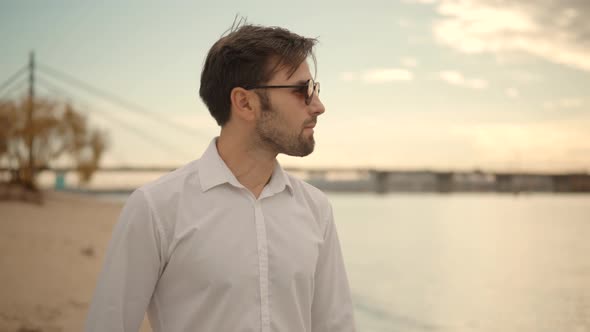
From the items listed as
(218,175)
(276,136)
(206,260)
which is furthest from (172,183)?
(276,136)

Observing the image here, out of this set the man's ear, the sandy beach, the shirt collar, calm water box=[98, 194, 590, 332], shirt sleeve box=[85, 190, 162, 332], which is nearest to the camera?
shirt sleeve box=[85, 190, 162, 332]

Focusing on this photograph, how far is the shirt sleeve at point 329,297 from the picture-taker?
1979mm

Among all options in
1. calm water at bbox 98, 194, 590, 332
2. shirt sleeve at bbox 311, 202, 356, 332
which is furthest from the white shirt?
calm water at bbox 98, 194, 590, 332

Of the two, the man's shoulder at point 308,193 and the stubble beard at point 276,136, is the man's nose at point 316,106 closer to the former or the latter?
the stubble beard at point 276,136

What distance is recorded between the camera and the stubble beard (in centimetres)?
188

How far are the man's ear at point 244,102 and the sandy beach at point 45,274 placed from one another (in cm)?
562

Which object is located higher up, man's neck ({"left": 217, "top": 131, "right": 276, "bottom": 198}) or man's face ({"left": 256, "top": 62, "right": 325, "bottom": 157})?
man's face ({"left": 256, "top": 62, "right": 325, "bottom": 157})

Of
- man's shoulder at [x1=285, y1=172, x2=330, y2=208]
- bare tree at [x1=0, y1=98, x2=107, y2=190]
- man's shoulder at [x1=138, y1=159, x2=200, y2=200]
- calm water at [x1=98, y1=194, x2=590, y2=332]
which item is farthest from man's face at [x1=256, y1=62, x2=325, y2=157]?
bare tree at [x1=0, y1=98, x2=107, y2=190]

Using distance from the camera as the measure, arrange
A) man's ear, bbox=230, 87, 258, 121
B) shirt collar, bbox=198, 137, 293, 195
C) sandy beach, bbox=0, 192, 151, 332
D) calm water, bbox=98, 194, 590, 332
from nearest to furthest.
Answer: shirt collar, bbox=198, 137, 293, 195
man's ear, bbox=230, 87, 258, 121
sandy beach, bbox=0, 192, 151, 332
calm water, bbox=98, 194, 590, 332

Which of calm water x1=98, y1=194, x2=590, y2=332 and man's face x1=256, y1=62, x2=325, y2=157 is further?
calm water x1=98, y1=194, x2=590, y2=332

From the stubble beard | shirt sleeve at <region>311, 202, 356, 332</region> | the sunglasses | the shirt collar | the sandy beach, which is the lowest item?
the sandy beach

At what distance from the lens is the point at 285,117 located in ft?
6.23

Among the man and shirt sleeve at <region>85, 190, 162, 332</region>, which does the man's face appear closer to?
the man

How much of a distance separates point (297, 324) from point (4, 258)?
32.7 ft
